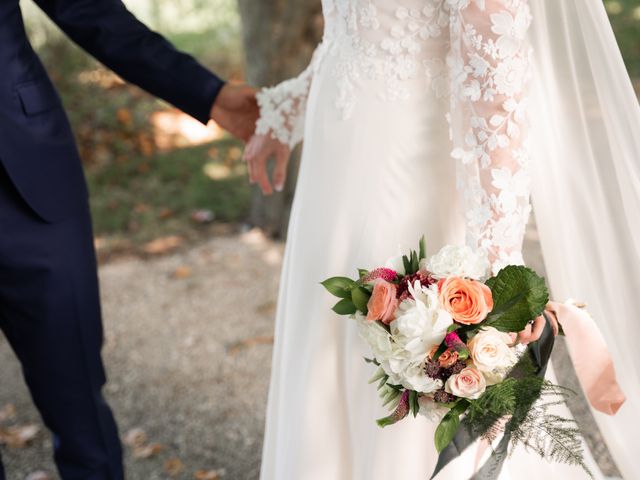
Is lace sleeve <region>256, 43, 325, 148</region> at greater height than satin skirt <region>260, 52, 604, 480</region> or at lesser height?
greater

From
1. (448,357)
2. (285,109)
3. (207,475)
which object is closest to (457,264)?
(448,357)

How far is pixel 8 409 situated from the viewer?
4.04 meters

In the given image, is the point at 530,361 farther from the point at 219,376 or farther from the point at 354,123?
the point at 219,376

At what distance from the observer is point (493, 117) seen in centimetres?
187

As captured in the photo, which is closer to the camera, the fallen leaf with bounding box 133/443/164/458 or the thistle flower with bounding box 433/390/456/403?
the thistle flower with bounding box 433/390/456/403

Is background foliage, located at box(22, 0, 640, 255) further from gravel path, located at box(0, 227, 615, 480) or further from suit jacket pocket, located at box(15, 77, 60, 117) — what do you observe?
suit jacket pocket, located at box(15, 77, 60, 117)

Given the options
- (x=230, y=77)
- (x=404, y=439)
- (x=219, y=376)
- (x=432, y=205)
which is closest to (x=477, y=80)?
(x=432, y=205)

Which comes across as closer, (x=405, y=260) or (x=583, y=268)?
(x=405, y=260)

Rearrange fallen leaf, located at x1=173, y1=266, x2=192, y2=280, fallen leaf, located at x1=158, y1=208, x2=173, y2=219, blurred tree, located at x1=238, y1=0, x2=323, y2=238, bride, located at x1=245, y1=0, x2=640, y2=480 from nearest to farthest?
bride, located at x1=245, y1=0, x2=640, y2=480 < blurred tree, located at x1=238, y1=0, x2=323, y2=238 < fallen leaf, located at x1=173, y1=266, x2=192, y2=280 < fallen leaf, located at x1=158, y1=208, x2=173, y2=219

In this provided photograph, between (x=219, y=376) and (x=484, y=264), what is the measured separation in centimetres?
258

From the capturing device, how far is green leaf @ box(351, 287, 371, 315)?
1.82m

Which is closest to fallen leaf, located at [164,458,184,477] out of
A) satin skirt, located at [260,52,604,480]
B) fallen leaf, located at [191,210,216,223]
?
satin skirt, located at [260,52,604,480]

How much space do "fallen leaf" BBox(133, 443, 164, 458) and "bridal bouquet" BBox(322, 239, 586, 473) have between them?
205 cm

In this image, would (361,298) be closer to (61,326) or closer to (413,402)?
(413,402)
